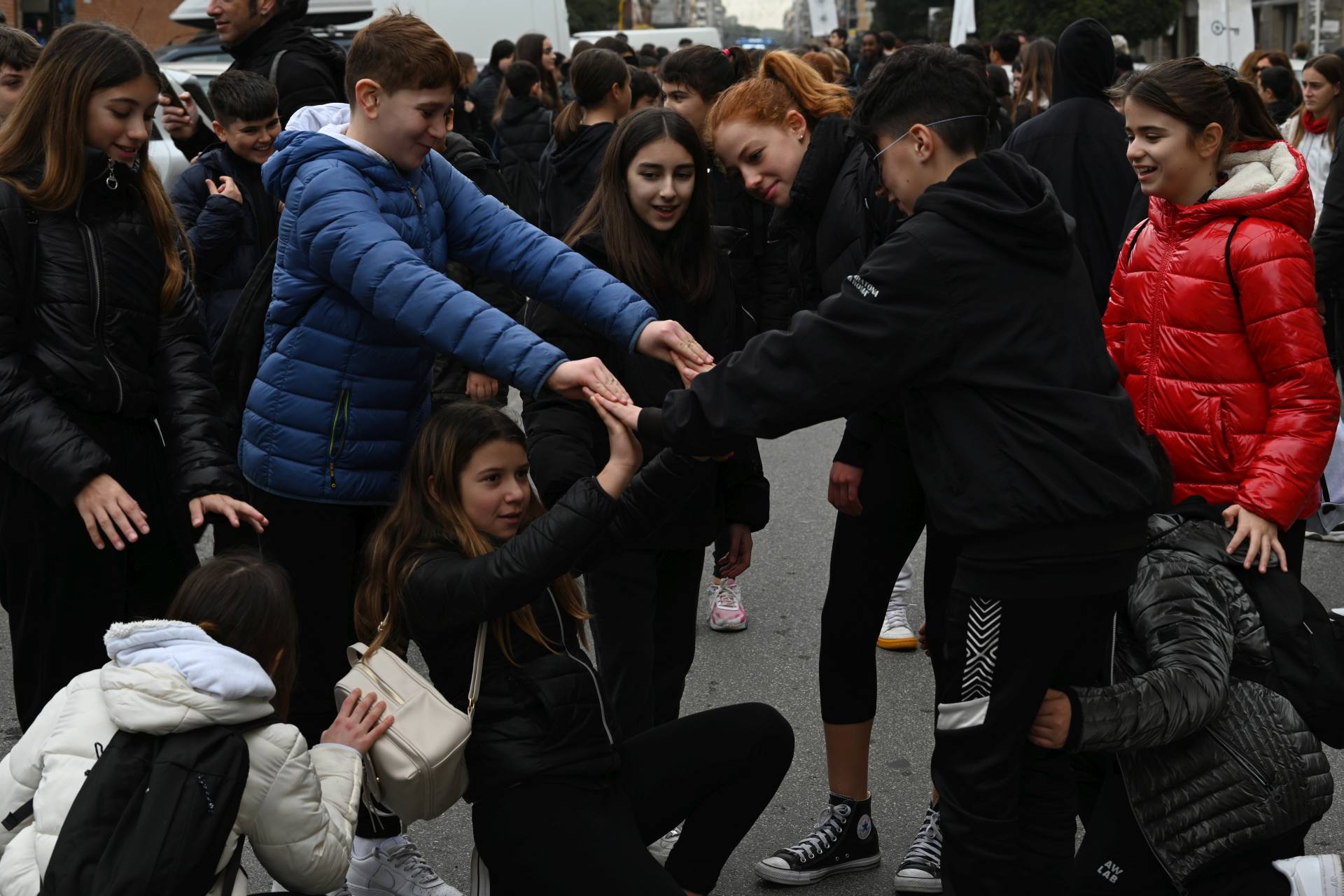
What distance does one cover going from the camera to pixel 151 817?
88.9 inches

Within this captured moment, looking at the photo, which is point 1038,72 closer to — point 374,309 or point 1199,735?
point 1199,735

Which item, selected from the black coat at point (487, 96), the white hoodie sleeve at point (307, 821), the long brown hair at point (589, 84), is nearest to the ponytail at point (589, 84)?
the long brown hair at point (589, 84)

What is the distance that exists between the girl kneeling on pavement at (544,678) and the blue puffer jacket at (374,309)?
0.18 m

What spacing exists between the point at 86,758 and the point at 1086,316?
193 centimetres

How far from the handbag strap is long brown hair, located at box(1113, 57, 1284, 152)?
1944 mm

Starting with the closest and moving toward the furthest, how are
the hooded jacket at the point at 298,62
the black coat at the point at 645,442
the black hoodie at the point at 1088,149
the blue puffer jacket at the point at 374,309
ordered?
the blue puffer jacket at the point at 374,309 < the black coat at the point at 645,442 < the hooded jacket at the point at 298,62 < the black hoodie at the point at 1088,149

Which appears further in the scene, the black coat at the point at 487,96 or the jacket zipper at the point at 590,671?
the black coat at the point at 487,96

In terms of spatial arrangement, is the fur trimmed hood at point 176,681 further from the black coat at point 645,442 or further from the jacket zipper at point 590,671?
the black coat at point 645,442

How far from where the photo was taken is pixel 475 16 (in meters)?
16.6

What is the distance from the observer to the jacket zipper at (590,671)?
2.97 m

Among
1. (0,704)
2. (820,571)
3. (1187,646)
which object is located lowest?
(820,571)

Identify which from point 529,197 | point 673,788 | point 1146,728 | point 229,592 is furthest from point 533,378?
point 529,197

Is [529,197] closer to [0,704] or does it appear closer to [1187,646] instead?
[0,704]

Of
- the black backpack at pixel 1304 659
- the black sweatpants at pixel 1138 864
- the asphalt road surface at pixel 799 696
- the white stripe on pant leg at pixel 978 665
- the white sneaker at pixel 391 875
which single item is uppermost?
the white stripe on pant leg at pixel 978 665
